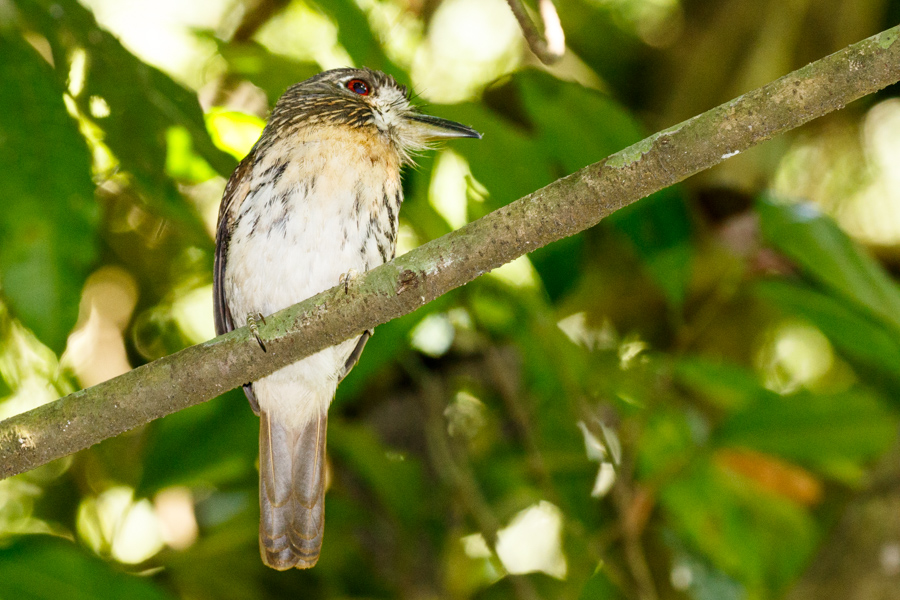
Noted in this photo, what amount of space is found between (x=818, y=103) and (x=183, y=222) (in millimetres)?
1532

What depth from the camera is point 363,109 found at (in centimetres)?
283

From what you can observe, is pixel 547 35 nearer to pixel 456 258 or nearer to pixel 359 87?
pixel 456 258

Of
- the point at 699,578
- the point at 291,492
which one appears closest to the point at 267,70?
the point at 291,492

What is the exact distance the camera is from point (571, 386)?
2.93 meters

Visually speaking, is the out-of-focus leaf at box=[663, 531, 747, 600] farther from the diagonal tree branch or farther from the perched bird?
the diagonal tree branch

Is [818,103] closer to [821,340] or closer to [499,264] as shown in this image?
[499,264]

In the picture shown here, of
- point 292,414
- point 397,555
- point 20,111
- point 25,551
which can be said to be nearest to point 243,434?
point 292,414

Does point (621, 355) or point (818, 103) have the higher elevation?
point (621, 355)

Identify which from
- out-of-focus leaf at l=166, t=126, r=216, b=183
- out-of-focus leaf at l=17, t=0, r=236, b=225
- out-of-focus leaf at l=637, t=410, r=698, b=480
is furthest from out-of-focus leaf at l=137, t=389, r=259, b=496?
out-of-focus leaf at l=637, t=410, r=698, b=480

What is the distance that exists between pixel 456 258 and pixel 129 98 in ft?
3.46

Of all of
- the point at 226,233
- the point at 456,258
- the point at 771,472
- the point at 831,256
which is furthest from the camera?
the point at 771,472

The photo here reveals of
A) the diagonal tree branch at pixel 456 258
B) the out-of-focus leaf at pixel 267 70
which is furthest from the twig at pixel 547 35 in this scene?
the out-of-focus leaf at pixel 267 70

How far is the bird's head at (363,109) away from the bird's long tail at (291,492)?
0.86 metres

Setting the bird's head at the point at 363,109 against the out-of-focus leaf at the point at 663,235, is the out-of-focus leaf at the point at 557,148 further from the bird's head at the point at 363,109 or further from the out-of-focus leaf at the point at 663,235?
the bird's head at the point at 363,109
